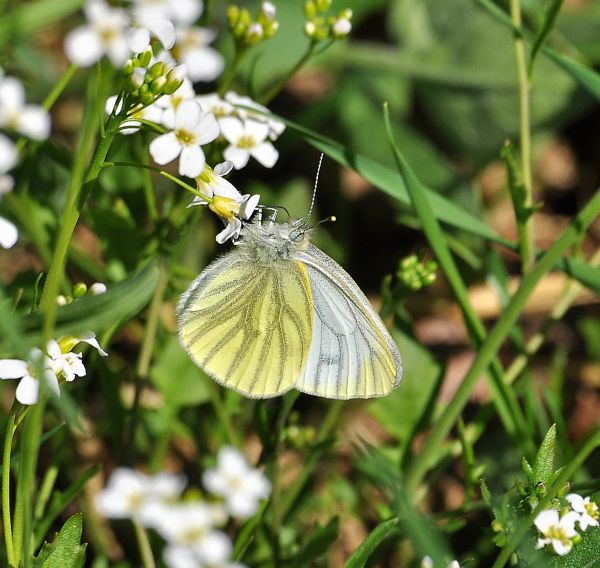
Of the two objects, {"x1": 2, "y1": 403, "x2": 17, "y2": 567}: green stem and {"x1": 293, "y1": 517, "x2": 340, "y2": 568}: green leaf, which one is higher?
{"x1": 2, "y1": 403, "x2": 17, "y2": 567}: green stem

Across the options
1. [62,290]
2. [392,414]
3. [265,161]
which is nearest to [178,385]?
[62,290]

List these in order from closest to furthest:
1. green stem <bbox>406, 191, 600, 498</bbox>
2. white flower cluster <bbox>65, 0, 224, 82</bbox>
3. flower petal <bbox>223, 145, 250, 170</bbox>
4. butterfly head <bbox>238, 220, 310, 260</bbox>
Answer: white flower cluster <bbox>65, 0, 224, 82</bbox>
green stem <bbox>406, 191, 600, 498</bbox>
flower petal <bbox>223, 145, 250, 170</bbox>
butterfly head <bbox>238, 220, 310, 260</bbox>

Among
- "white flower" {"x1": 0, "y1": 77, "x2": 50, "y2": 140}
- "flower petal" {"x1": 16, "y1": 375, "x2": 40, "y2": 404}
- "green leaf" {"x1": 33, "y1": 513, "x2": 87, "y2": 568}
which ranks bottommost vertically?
"green leaf" {"x1": 33, "y1": 513, "x2": 87, "y2": 568}

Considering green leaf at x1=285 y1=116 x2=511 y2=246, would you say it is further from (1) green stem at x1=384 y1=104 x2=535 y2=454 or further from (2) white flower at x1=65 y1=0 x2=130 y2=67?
(2) white flower at x1=65 y1=0 x2=130 y2=67

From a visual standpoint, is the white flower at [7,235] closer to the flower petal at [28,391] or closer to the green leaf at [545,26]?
the flower petal at [28,391]

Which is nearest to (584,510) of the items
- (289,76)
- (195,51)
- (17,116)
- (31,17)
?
(289,76)

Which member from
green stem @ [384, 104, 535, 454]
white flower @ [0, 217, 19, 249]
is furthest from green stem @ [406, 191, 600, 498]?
white flower @ [0, 217, 19, 249]

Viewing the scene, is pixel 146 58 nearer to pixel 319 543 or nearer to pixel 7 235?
pixel 7 235
